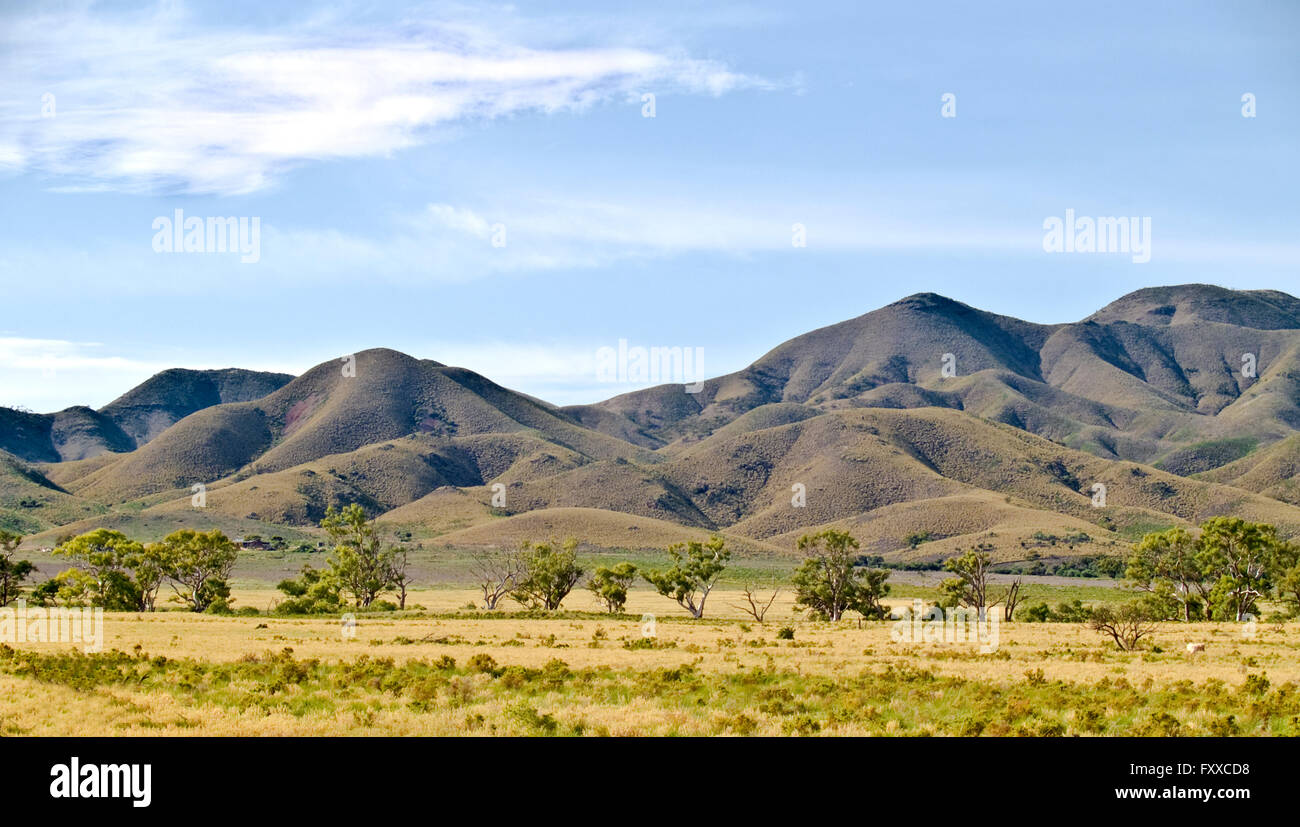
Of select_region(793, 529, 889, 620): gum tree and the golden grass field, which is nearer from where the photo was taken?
the golden grass field

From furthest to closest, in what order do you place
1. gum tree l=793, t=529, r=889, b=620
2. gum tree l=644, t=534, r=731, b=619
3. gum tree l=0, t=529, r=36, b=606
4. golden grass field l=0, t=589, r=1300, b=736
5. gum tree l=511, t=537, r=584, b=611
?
gum tree l=511, t=537, r=584, b=611 < gum tree l=644, t=534, r=731, b=619 < gum tree l=793, t=529, r=889, b=620 < gum tree l=0, t=529, r=36, b=606 < golden grass field l=0, t=589, r=1300, b=736

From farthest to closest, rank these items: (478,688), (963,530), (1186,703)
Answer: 1. (963,530)
2. (478,688)
3. (1186,703)

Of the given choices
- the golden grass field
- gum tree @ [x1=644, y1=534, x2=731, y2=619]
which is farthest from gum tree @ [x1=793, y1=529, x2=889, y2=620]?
the golden grass field

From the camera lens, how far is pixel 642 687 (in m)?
27.0

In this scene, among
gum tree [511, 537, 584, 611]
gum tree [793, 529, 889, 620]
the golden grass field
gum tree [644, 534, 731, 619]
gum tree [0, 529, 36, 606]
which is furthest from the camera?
gum tree [511, 537, 584, 611]

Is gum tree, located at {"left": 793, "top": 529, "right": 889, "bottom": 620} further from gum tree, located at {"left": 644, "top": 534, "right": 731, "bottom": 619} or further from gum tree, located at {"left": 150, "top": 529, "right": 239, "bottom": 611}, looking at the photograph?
gum tree, located at {"left": 150, "top": 529, "right": 239, "bottom": 611}

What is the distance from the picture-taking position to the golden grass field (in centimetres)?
2148

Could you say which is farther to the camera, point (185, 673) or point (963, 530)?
point (963, 530)

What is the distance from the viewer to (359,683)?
27141 millimetres

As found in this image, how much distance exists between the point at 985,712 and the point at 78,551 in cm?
6972

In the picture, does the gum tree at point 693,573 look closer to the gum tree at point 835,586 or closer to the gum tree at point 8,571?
the gum tree at point 835,586

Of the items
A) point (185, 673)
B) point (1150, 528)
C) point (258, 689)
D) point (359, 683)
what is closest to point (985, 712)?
point (359, 683)

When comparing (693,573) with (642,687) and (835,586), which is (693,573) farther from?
(642,687)
